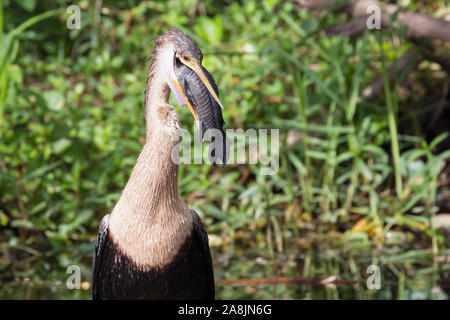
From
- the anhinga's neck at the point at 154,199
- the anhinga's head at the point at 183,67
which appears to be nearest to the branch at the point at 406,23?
the anhinga's head at the point at 183,67

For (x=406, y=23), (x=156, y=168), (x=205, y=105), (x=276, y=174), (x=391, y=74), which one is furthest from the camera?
(x=391, y=74)

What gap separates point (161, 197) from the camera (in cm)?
324

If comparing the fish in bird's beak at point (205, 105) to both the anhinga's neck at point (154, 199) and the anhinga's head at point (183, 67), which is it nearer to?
the anhinga's head at point (183, 67)

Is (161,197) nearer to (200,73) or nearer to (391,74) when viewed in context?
(200,73)

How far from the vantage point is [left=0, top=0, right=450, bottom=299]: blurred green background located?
195 inches

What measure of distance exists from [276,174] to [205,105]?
8.20 feet

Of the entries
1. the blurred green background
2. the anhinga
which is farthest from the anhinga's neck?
the blurred green background

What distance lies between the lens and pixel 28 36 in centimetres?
678

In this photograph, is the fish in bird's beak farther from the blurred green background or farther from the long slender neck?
the blurred green background

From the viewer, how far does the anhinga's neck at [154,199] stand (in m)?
3.22

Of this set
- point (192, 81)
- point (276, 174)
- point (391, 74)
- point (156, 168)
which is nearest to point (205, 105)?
point (192, 81)

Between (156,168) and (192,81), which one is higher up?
(192,81)
